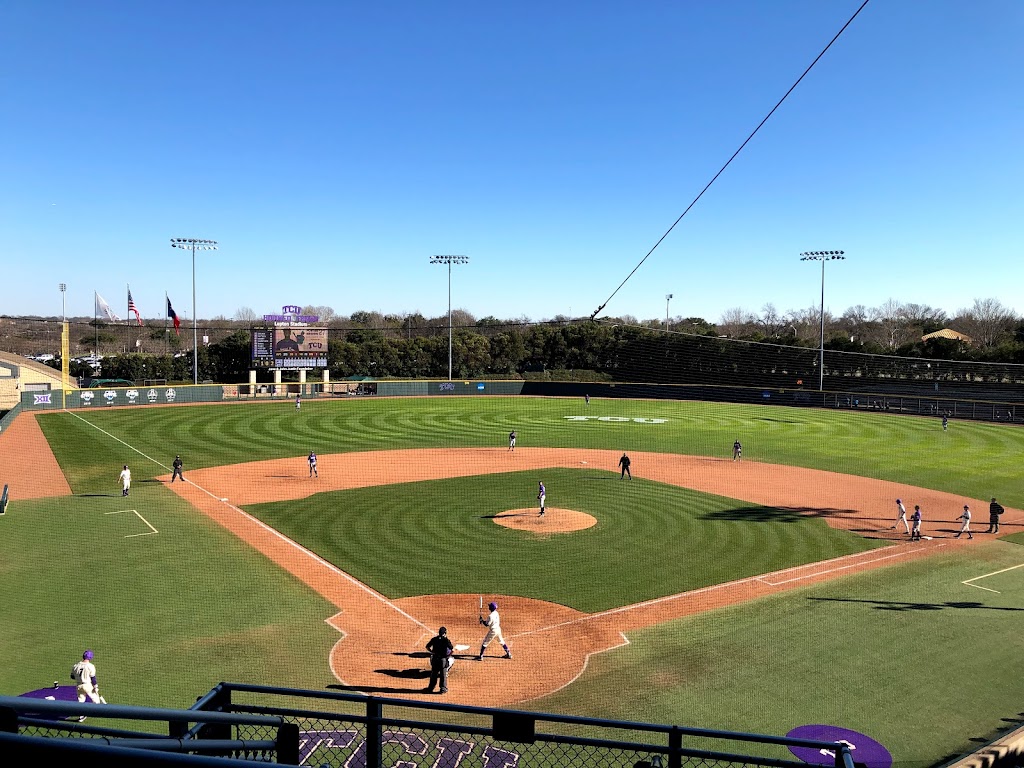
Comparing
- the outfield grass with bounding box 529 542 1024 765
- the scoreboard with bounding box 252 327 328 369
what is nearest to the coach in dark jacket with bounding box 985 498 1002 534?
the outfield grass with bounding box 529 542 1024 765

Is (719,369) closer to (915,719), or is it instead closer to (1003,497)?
(1003,497)

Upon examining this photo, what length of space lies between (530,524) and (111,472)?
20.8 m

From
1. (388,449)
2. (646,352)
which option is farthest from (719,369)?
(388,449)

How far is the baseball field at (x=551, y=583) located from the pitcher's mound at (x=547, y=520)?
0.46 ft

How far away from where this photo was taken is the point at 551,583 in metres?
17.1

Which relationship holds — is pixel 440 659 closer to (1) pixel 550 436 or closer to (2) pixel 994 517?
(2) pixel 994 517

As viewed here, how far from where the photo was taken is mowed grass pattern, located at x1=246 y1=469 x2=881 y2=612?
56.3 ft

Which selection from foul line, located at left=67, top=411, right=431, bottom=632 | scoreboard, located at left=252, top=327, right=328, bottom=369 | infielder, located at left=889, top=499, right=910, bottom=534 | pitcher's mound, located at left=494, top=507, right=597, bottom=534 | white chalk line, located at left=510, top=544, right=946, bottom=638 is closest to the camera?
white chalk line, located at left=510, top=544, right=946, bottom=638

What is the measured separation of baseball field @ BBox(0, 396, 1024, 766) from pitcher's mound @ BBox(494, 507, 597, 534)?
140 mm

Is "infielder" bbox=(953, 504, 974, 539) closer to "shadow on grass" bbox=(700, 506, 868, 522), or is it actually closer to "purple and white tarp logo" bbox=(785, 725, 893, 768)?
"shadow on grass" bbox=(700, 506, 868, 522)

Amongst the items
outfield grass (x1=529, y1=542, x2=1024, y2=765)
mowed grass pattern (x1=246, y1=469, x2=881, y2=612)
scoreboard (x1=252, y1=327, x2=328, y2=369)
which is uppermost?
scoreboard (x1=252, y1=327, x2=328, y2=369)

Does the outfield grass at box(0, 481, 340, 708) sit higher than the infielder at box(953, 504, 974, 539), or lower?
lower

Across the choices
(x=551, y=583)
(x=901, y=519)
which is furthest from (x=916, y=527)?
(x=551, y=583)

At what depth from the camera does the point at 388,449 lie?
1553 inches
